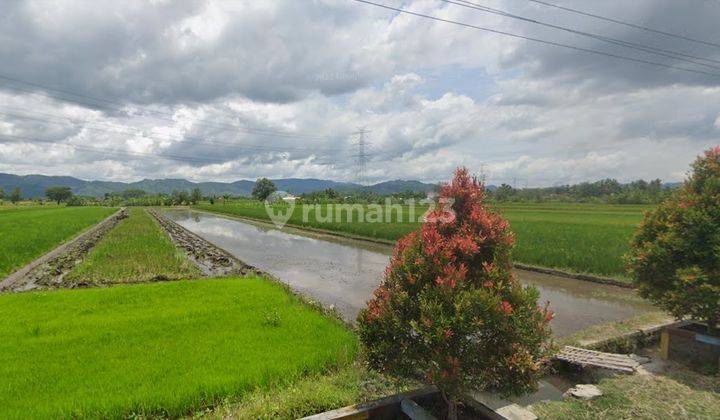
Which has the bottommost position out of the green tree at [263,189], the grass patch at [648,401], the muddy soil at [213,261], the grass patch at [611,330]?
the muddy soil at [213,261]

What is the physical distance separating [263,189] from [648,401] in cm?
10259

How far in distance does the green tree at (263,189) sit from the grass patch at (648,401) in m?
98.9

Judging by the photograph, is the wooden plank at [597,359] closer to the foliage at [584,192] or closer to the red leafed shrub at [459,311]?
the red leafed shrub at [459,311]

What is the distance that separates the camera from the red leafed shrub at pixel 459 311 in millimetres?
3035

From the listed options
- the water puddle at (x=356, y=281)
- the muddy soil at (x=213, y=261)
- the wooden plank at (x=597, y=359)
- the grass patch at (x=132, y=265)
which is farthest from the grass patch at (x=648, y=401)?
the grass patch at (x=132, y=265)

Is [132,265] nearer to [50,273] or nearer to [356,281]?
[50,273]

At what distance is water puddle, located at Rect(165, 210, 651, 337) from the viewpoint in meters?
8.46

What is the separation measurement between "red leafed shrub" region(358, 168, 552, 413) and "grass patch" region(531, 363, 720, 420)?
0.94 meters

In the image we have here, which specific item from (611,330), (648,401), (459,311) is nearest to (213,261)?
(611,330)

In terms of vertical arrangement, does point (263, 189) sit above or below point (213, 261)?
above

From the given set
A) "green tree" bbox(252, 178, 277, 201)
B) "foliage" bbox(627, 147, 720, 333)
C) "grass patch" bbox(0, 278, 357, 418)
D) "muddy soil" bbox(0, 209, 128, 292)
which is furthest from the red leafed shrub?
"green tree" bbox(252, 178, 277, 201)

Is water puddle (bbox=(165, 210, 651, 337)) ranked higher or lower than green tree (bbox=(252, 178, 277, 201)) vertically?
lower

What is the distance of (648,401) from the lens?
395 centimetres

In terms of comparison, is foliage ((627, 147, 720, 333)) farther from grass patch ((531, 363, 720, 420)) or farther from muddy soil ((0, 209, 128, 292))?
muddy soil ((0, 209, 128, 292))
